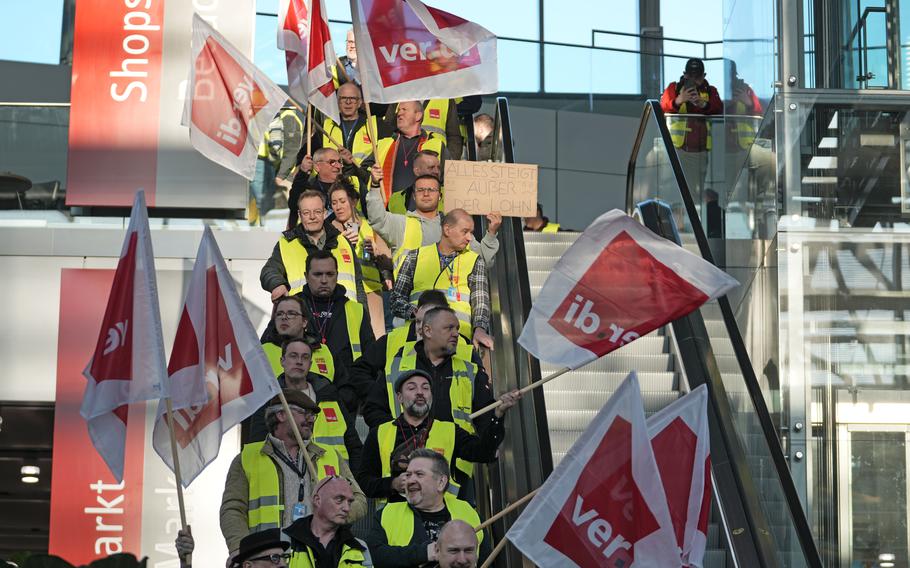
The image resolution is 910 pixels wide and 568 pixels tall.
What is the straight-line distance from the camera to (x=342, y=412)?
11148 mm

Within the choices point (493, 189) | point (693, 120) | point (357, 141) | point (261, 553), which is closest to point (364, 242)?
point (493, 189)

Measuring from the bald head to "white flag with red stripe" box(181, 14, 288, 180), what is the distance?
15.7 ft

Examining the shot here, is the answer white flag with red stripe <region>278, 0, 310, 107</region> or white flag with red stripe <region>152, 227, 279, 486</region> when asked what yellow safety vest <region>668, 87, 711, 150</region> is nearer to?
white flag with red stripe <region>278, 0, 310, 107</region>

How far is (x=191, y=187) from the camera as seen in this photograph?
1653 cm

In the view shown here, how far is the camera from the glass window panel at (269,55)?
20.2 metres

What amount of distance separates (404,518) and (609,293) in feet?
5.44

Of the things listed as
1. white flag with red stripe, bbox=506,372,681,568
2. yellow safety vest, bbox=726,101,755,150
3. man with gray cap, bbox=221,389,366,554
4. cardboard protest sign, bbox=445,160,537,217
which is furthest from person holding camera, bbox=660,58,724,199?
white flag with red stripe, bbox=506,372,681,568

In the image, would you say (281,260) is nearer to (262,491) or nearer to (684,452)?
(262,491)

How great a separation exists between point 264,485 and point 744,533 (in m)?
2.95

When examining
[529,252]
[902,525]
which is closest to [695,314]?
[902,525]

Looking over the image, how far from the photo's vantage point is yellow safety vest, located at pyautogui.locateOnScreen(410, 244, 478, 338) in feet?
41.4

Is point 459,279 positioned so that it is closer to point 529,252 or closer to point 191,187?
point 529,252

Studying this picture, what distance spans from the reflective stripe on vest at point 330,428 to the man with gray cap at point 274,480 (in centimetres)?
87

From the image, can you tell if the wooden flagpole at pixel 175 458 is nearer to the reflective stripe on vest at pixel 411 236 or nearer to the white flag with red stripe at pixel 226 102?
the white flag with red stripe at pixel 226 102
